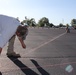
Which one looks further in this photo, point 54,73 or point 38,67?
point 38,67

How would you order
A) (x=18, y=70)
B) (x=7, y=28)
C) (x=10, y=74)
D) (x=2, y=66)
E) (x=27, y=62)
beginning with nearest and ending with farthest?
(x=7, y=28), (x=10, y=74), (x=18, y=70), (x=2, y=66), (x=27, y=62)

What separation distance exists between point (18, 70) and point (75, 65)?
6.91ft

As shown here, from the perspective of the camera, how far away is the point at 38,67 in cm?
888

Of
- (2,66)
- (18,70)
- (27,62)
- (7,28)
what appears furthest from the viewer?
(27,62)

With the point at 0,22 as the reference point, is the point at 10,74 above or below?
below

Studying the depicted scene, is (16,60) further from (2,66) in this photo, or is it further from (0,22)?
(0,22)

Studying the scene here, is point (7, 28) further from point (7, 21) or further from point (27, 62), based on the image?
point (27, 62)

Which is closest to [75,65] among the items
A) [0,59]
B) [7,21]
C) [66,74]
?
[66,74]

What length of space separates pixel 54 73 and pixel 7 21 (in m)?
2.45

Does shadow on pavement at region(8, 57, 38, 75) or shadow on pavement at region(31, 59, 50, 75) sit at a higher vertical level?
shadow on pavement at region(8, 57, 38, 75)

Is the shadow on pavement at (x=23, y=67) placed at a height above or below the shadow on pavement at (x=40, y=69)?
above

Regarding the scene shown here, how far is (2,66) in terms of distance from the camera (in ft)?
29.1

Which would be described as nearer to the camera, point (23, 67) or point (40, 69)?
point (40, 69)

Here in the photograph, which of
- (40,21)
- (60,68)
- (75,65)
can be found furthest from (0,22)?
(40,21)
